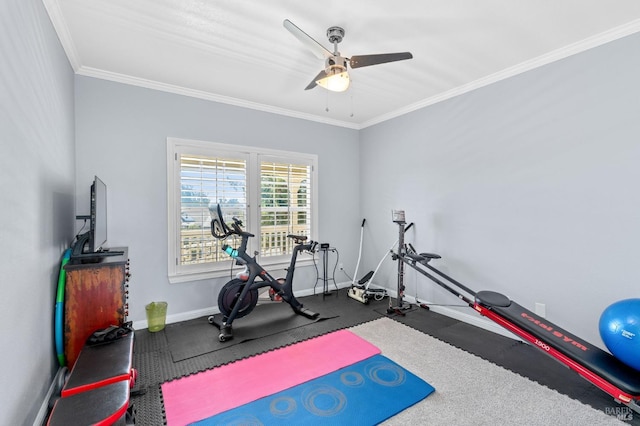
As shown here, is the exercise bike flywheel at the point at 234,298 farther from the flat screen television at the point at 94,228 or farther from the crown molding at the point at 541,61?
the crown molding at the point at 541,61

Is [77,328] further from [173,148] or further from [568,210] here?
[568,210]

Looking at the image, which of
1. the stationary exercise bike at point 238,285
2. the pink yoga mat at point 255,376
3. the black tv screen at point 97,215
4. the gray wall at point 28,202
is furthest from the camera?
the stationary exercise bike at point 238,285

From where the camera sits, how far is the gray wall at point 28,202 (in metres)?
1.45

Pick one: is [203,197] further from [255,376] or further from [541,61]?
[541,61]

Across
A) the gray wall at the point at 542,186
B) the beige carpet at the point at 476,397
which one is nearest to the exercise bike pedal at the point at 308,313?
the beige carpet at the point at 476,397

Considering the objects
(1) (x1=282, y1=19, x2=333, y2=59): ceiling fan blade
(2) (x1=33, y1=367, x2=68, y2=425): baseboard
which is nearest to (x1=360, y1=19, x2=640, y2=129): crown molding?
(1) (x1=282, y1=19, x2=333, y2=59): ceiling fan blade

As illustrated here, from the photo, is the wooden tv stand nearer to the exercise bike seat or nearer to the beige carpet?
the beige carpet

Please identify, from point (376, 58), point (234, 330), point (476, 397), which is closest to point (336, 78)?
point (376, 58)

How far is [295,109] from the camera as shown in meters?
4.44

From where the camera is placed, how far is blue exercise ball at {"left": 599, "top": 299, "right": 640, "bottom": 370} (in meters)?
1.92

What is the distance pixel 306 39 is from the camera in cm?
212

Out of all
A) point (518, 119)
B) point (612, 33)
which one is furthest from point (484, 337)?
point (612, 33)

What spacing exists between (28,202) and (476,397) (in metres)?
3.29

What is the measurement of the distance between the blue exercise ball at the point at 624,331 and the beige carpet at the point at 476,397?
1.34ft
